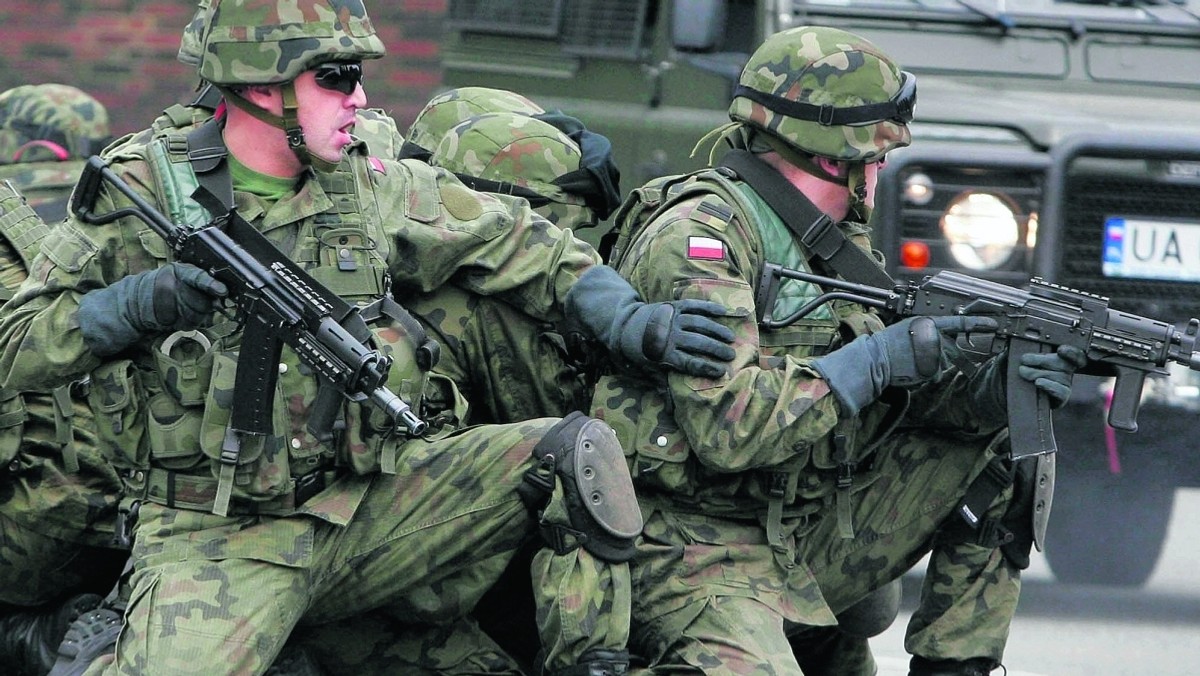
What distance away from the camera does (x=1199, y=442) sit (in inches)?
249

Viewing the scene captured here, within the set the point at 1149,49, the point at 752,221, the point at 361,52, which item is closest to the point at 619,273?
the point at 752,221

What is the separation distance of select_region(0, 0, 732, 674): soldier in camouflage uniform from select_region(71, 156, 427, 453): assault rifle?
44 millimetres

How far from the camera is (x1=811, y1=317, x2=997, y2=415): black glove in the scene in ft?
13.4

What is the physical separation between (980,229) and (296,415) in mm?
2619

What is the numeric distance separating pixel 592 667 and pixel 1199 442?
9.95ft

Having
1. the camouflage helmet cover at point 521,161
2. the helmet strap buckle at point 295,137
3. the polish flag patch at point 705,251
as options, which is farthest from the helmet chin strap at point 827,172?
the helmet strap buckle at point 295,137

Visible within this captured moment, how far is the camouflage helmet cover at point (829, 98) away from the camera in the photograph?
4273mm

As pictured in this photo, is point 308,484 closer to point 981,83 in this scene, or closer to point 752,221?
point 752,221

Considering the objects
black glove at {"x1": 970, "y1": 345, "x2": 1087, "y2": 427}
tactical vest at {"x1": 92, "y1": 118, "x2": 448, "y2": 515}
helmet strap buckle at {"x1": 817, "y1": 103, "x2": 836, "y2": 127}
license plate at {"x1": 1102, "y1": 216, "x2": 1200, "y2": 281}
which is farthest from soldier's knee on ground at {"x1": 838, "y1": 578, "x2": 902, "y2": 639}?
license plate at {"x1": 1102, "y1": 216, "x2": 1200, "y2": 281}

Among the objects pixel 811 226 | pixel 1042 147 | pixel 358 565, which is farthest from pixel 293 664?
pixel 1042 147

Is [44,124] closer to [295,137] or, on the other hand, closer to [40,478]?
[40,478]

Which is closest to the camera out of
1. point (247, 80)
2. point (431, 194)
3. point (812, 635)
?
point (247, 80)

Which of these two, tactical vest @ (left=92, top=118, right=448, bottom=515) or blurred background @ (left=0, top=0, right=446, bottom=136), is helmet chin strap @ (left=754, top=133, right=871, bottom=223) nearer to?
tactical vest @ (left=92, top=118, right=448, bottom=515)

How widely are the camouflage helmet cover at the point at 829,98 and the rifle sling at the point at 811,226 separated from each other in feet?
0.28
